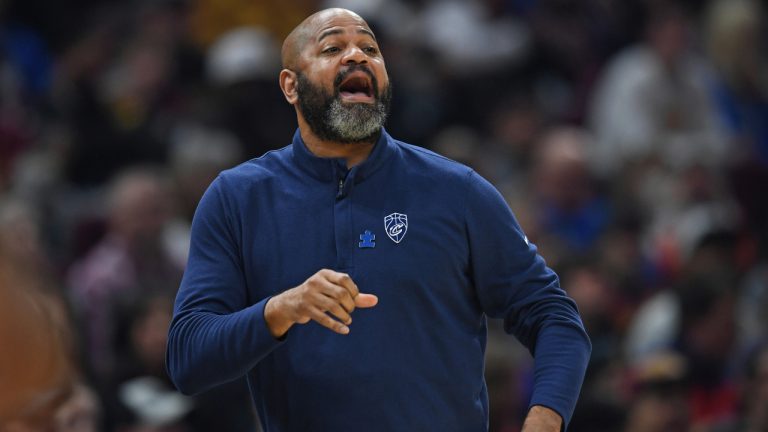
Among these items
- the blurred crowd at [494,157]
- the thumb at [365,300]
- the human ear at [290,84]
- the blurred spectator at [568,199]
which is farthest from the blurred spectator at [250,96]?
the thumb at [365,300]

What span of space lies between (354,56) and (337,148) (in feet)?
0.97

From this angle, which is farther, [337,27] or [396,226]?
[337,27]

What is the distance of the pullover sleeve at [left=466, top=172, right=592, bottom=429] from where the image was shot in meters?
4.33

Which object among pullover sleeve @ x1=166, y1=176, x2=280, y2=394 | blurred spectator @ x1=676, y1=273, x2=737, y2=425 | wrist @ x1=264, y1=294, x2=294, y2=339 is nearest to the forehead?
pullover sleeve @ x1=166, y1=176, x2=280, y2=394

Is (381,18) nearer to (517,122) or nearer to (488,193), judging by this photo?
(517,122)

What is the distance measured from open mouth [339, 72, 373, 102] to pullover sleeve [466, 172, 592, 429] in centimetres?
43

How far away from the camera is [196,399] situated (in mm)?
6703

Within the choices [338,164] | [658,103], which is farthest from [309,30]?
[658,103]

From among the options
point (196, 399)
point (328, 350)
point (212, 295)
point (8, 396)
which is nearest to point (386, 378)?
point (328, 350)

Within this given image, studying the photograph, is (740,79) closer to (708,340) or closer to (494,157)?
(494,157)

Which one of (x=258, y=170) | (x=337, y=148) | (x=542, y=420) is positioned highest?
(x=337, y=148)

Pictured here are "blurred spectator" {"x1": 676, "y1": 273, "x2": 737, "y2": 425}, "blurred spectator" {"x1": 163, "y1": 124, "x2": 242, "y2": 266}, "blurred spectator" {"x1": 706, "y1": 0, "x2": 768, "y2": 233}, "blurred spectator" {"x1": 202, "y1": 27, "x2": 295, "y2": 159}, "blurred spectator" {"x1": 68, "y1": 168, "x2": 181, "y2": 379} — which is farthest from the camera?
"blurred spectator" {"x1": 706, "y1": 0, "x2": 768, "y2": 233}

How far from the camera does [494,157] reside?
10531 millimetres

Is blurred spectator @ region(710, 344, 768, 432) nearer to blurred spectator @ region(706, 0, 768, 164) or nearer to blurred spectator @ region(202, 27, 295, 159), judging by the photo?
blurred spectator @ region(202, 27, 295, 159)
